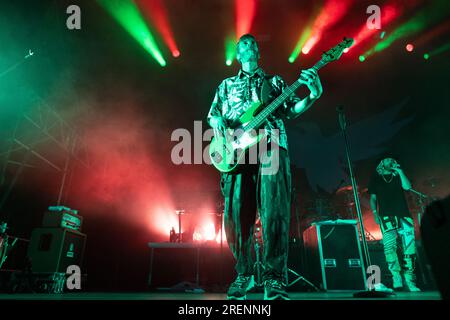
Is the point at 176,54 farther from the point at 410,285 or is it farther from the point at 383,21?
the point at 410,285

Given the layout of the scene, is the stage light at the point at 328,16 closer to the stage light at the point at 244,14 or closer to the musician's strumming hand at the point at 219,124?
the stage light at the point at 244,14

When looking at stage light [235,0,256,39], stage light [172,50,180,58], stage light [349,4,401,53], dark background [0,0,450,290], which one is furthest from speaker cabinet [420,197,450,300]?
stage light [349,4,401,53]

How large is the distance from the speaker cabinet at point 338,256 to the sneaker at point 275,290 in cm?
365

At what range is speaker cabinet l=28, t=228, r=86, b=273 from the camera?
527cm

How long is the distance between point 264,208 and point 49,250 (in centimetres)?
572

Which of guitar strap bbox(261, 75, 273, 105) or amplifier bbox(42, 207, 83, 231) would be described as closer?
guitar strap bbox(261, 75, 273, 105)

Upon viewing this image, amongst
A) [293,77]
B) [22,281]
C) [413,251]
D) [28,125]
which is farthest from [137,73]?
[413,251]

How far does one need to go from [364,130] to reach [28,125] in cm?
888

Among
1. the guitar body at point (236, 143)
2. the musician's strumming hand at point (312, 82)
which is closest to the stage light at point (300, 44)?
the musician's strumming hand at point (312, 82)

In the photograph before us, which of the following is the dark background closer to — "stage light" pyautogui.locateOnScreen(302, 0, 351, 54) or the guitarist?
"stage light" pyautogui.locateOnScreen(302, 0, 351, 54)

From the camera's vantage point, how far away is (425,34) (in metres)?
6.26

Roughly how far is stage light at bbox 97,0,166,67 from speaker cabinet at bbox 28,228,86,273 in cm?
469

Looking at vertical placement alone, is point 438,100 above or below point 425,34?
below
